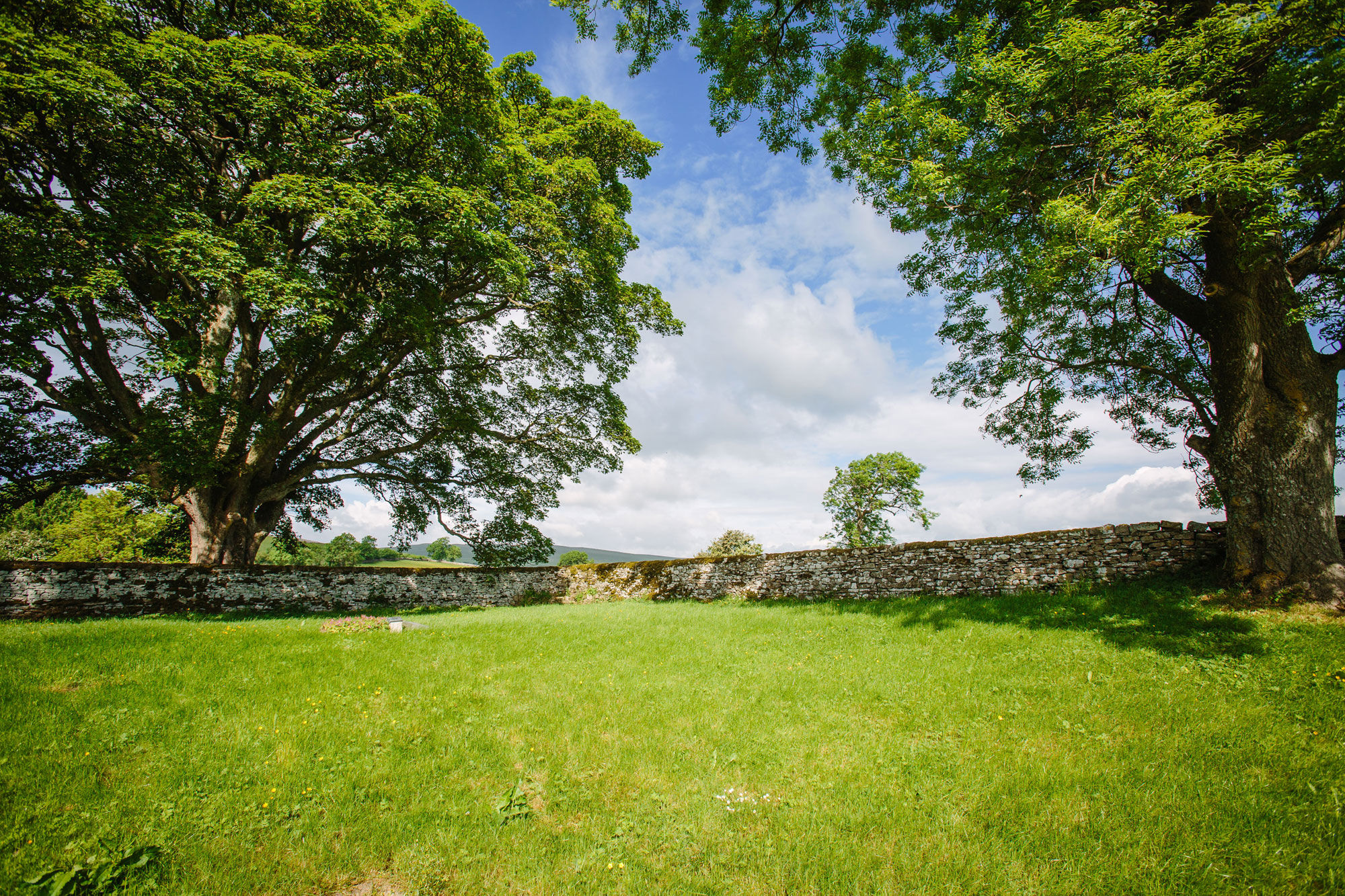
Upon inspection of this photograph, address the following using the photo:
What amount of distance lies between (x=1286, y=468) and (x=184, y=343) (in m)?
22.0

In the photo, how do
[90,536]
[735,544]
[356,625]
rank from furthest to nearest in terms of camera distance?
[735,544], [90,536], [356,625]

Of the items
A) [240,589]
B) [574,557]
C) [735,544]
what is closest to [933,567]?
[240,589]

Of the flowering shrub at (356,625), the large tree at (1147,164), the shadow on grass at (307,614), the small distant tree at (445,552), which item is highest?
the large tree at (1147,164)

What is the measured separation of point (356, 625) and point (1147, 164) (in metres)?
15.8

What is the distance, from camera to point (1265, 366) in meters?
8.35

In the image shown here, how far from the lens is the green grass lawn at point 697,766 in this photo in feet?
9.94

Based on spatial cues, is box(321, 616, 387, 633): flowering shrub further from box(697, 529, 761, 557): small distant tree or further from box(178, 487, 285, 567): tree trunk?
box(697, 529, 761, 557): small distant tree

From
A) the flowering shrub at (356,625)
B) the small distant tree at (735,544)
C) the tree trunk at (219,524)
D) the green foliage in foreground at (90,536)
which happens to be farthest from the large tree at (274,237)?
the small distant tree at (735,544)

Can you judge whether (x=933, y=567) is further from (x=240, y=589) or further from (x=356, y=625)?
(x=240, y=589)

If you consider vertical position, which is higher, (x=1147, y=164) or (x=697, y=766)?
(x=1147, y=164)

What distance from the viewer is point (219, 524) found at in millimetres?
13945

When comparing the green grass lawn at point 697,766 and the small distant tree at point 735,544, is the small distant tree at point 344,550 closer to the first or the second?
the small distant tree at point 735,544

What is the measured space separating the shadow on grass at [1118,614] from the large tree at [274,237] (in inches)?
485

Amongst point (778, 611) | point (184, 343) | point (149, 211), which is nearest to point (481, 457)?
point (184, 343)
